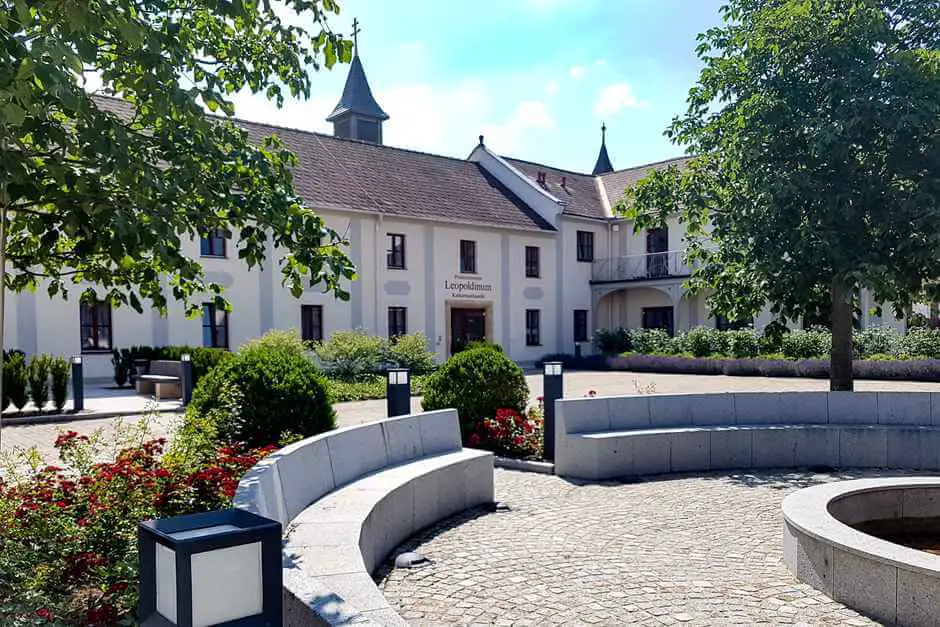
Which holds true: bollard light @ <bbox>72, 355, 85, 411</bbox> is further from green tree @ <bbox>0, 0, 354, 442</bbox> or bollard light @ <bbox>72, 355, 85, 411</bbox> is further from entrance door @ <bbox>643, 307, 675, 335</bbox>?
entrance door @ <bbox>643, 307, 675, 335</bbox>

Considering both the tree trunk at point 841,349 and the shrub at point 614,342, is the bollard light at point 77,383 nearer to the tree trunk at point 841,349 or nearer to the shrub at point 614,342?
the tree trunk at point 841,349

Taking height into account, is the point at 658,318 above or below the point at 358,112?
below

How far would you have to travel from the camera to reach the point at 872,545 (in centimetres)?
475

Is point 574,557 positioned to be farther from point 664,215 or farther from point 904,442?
point 664,215

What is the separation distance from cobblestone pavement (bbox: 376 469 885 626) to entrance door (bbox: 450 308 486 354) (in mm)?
21144

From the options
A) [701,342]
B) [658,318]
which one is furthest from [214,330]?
[658,318]

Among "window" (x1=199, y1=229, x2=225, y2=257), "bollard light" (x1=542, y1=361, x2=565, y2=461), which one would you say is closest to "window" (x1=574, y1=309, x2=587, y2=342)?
"window" (x1=199, y1=229, x2=225, y2=257)

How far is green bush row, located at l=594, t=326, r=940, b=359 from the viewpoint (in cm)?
2320

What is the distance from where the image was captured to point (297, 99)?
5984 mm

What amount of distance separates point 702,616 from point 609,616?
0.58 metres

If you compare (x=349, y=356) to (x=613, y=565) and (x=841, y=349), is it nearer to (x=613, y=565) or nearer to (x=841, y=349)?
(x=841, y=349)

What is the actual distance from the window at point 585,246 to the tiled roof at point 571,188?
87 centimetres

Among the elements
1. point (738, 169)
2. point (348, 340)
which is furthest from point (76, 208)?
point (348, 340)

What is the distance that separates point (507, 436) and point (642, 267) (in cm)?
2443
